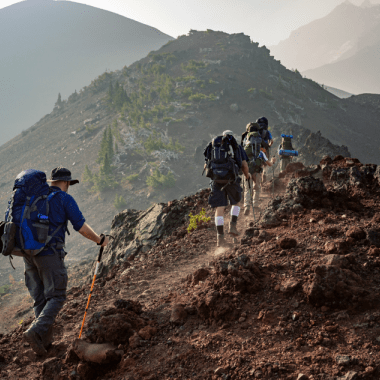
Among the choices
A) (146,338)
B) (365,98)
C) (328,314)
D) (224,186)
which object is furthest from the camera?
(365,98)

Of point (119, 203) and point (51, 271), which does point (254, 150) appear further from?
point (119, 203)

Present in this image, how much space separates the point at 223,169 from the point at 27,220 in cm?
323

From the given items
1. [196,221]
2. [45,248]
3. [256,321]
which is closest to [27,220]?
[45,248]

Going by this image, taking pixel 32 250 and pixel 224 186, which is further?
pixel 224 186

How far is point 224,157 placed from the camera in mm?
5402

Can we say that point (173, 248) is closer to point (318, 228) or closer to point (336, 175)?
point (318, 228)

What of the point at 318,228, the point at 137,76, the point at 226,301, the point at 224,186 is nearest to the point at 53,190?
the point at 226,301

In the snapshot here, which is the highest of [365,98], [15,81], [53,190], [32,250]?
[15,81]

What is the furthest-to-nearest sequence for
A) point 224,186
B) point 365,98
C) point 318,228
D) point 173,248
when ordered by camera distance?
1. point 365,98
2. point 173,248
3. point 224,186
4. point 318,228

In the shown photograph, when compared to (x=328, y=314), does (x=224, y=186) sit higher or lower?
higher

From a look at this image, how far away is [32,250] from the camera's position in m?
3.33

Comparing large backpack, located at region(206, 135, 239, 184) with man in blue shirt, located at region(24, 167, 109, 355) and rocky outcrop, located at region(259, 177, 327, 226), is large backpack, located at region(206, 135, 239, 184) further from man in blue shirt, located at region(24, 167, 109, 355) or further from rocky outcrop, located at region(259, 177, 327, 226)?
man in blue shirt, located at region(24, 167, 109, 355)

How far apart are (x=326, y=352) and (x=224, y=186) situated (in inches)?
139

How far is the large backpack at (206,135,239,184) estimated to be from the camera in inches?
212
